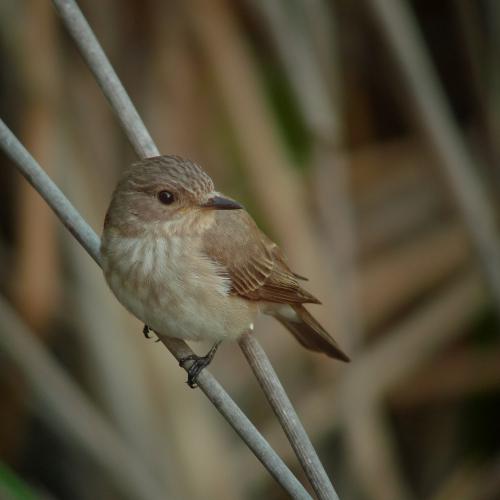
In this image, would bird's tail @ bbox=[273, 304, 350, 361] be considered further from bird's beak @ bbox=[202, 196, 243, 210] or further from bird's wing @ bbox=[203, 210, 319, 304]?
bird's beak @ bbox=[202, 196, 243, 210]

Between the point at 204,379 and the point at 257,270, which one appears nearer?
the point at 204,379

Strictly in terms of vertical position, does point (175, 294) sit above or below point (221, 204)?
below

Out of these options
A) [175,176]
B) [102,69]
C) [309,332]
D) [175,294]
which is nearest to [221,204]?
[175,176]

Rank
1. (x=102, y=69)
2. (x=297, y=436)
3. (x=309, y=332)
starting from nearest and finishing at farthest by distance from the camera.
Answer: (x=297, y=436) < (x=102, y=69) < (x=309, y=332)

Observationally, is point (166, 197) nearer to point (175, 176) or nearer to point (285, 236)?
point (175, 176)

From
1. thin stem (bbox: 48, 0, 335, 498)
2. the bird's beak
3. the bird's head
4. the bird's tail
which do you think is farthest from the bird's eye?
the bird's tail

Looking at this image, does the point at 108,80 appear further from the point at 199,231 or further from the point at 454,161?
the point at 454,161
